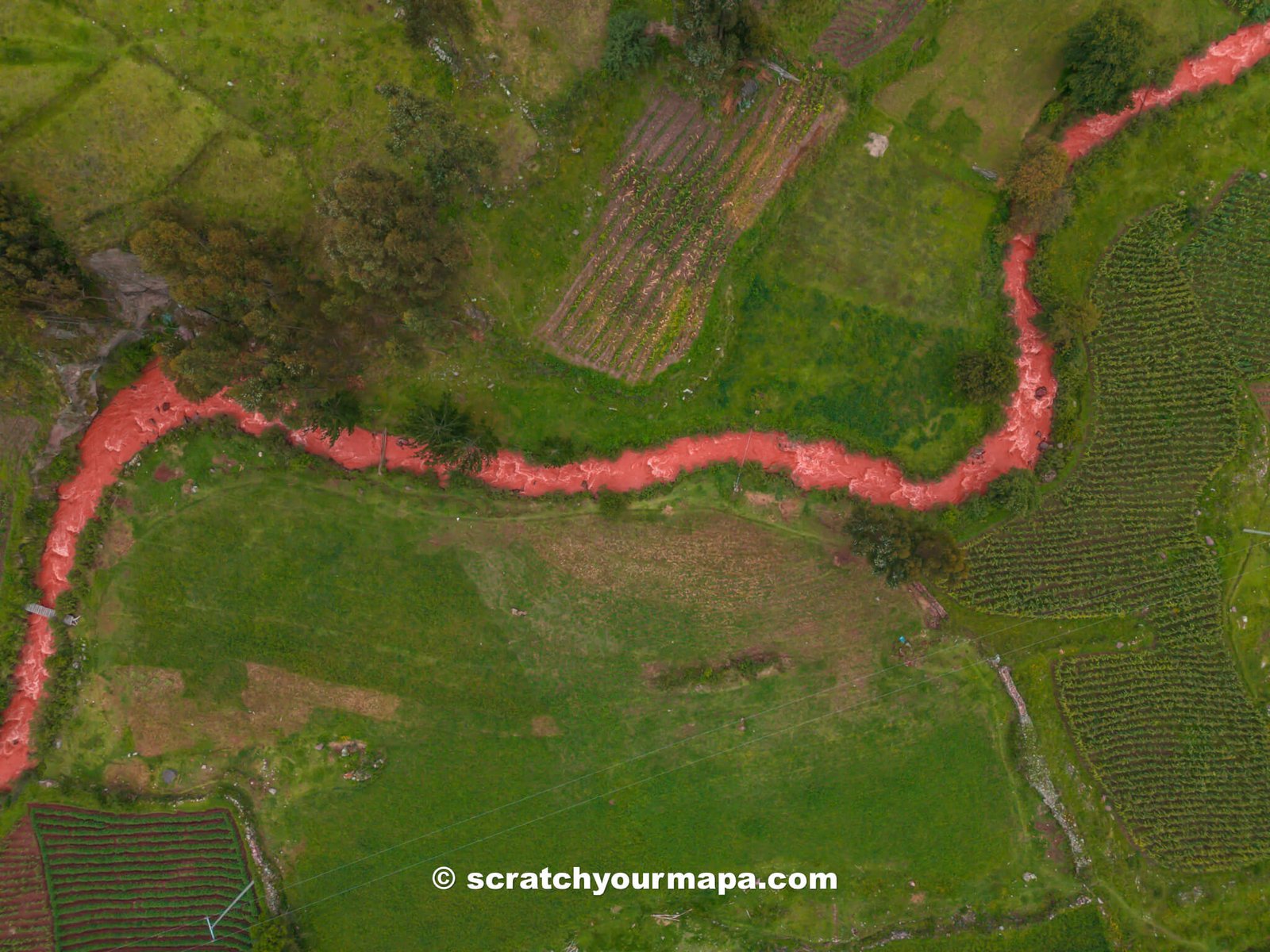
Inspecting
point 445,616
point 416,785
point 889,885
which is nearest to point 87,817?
point 416,785

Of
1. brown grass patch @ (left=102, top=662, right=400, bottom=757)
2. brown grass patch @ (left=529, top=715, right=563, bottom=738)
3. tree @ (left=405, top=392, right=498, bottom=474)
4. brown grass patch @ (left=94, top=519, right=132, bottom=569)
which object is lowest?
brown grass patch @ (left=102, top=662, right=400, bottom=757)

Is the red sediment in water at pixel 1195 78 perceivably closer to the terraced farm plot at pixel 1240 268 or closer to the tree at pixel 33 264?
the terraced farm plot at pixel 1240 268

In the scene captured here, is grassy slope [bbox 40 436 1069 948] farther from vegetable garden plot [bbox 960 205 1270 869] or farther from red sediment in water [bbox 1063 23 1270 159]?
red sediment in water [bbox 1063 23 1270 159]

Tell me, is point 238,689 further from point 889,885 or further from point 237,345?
point 889,885

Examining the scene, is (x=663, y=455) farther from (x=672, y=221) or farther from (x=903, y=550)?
(x=903, y=550)

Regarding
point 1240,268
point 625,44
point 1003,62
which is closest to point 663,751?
point 625,44

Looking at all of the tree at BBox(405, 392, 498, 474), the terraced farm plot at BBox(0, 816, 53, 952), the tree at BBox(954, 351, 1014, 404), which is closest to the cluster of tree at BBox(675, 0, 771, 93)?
the tree at BBox(954, 351, 1014, 404)
